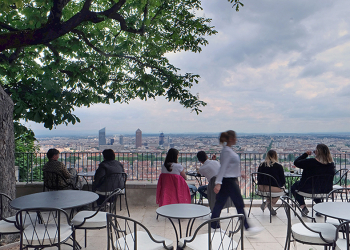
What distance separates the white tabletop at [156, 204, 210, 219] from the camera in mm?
2852

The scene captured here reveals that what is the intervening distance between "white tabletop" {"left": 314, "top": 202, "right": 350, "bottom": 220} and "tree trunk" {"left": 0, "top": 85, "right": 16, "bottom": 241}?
14.3ft

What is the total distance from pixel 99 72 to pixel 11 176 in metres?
3.85

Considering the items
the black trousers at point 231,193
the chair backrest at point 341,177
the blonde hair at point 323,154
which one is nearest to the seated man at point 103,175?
the black trousers at point 231,193

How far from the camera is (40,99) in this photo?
18.5ft

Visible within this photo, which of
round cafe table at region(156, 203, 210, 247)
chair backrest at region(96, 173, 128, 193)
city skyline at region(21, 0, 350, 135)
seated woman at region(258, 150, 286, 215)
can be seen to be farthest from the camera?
city skyline at region(21, 0, 350, 135)

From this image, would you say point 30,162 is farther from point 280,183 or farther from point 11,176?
point 280,183

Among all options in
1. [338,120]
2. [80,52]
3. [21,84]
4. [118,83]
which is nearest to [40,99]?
[21,84]

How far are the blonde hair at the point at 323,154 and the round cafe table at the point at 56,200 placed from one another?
4.02 metres

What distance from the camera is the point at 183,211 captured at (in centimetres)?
307

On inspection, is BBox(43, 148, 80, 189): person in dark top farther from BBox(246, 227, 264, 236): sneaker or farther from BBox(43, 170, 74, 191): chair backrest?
BBox(246, 227, 264, 236): sneaker

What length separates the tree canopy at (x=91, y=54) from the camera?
478 centimetres

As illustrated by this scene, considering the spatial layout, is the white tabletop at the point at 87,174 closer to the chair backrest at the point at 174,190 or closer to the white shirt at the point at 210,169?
the chair backrest at the point at 174,190

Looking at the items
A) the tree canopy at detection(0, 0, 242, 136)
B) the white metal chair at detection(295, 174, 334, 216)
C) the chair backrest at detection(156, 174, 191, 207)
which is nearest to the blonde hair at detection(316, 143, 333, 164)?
the white metal chair at detection(295, 174, 334, 216)

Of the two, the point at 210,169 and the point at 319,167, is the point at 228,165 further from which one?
the point at 319,167
